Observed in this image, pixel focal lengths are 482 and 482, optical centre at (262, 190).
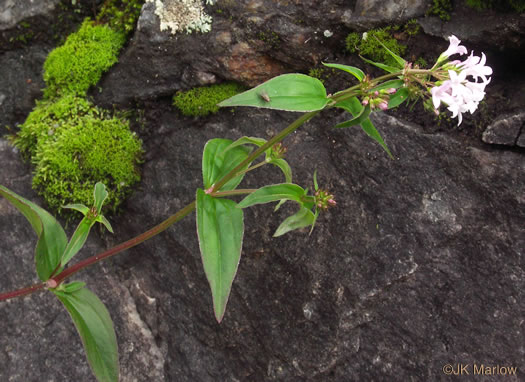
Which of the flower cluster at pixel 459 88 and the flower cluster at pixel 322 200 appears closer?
the flower cluster at pixel 459 88

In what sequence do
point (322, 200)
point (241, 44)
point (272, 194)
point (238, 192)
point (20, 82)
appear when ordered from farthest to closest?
point (20, 82), point (241, 44), point (238, 192), point (322, 200), point (272, 194)

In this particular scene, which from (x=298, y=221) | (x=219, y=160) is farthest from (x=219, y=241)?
(x=219, y=160)

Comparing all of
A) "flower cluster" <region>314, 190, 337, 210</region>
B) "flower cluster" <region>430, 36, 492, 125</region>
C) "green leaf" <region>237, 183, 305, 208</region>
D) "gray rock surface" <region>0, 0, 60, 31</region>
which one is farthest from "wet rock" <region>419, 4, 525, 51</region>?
"gray rock surface" <region>0, 0, 60, 31</region>

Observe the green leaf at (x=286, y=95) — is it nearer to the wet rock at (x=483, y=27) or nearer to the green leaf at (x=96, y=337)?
the wet rock at (x=483, y=27)

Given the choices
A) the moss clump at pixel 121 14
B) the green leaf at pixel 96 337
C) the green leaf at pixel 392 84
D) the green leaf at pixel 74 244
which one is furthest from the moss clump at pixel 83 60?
the green leaf at pixel 392 84

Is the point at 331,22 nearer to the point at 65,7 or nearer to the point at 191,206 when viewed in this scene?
the point at 191,206

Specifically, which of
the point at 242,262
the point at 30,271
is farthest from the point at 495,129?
the point at 30,271

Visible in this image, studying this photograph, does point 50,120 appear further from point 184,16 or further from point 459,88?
point 459,88
